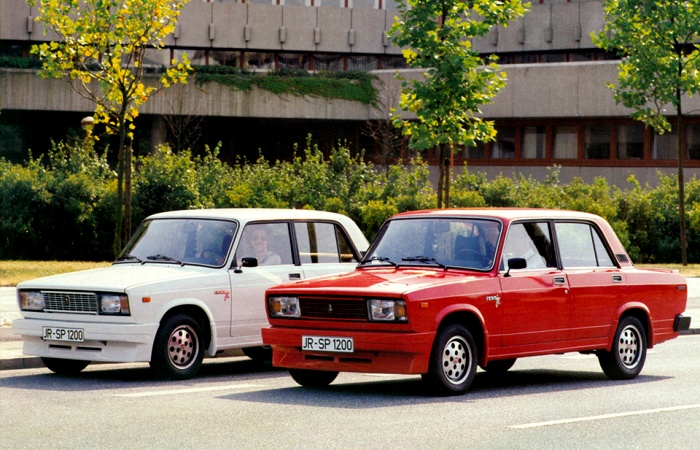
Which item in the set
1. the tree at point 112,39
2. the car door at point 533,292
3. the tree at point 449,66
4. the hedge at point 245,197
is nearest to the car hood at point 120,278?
the car door at point 533,292

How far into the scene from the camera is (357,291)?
10.8 m

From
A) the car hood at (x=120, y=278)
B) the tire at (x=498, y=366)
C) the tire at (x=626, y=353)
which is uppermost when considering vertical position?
the car hood at (x=120, y=278)

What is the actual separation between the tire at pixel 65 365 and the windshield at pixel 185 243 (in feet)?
3.89

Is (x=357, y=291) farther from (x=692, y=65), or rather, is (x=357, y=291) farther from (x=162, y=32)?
(x=692, y=65)

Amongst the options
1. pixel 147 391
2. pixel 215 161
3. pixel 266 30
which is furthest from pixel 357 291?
pixel 266 30

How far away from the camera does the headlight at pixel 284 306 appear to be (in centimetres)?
1135

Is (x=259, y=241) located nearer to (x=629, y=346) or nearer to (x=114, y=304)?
(x=114, y=304)

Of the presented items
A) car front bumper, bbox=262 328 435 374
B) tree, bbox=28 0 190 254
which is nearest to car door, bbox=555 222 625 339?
car front bumper, bbox=262 328 435 374

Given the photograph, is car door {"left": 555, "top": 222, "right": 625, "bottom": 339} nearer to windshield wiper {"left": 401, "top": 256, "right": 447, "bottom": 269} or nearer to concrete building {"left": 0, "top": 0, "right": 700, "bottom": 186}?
windshield wiper {"left": 401, "top": 256, "right": 447, "bottom": 269}

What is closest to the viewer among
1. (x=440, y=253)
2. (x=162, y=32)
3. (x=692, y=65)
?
(x=440, y=253)

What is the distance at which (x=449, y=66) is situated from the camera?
922 inches

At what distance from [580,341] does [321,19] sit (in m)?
45.2

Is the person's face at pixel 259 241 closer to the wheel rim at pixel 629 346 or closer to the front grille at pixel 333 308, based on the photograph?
the front grille at pixel 333 308

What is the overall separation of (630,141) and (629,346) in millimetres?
38003
